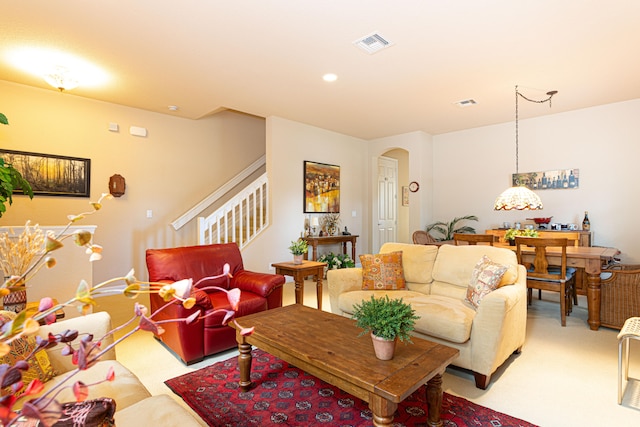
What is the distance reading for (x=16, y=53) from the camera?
129 inches

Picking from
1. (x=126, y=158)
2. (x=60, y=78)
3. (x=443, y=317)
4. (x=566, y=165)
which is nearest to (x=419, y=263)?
(x=443, y=317)

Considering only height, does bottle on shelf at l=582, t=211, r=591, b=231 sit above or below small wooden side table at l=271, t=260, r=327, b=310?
above

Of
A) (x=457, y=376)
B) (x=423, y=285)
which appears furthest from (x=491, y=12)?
(x=457, y=376)

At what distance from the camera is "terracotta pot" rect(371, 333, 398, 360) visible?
1670 mm

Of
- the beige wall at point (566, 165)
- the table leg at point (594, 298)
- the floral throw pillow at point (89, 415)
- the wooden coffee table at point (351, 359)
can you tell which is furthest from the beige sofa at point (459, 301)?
the beige wall at point (566, 165)

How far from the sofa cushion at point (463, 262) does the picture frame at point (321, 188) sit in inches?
126

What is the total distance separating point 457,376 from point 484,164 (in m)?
4.68

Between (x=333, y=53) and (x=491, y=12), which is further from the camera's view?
(x=333, y=53)

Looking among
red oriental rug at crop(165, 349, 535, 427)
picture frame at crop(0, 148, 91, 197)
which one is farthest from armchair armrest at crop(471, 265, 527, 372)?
picture frame at crop(0, 148, 91, 197)

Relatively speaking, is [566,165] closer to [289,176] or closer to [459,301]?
[459,301]

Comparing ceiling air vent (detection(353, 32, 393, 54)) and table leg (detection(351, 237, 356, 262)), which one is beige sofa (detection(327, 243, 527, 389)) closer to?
ceiling air vent (detection(353, 32, 393, 54))

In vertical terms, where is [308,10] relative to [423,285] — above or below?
above

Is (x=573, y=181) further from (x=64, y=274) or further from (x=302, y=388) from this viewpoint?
(x=64, y=274)

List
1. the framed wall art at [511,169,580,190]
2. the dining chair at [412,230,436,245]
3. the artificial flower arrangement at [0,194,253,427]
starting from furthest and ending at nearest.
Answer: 1. the dining chair at [412,230,436,245]
2. the framed wall art at [511,169,580,190]
3. the artificial flower arrangement at [0,194,253,427]
